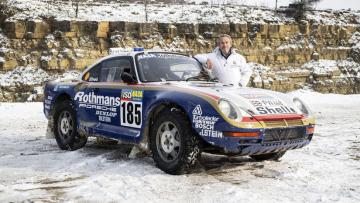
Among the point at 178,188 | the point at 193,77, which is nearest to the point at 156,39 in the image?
the point at 193,77

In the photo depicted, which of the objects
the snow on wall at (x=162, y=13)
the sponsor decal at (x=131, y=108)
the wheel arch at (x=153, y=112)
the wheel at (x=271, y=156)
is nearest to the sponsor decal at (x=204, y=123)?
the wheel arch at (x=153, y=112)

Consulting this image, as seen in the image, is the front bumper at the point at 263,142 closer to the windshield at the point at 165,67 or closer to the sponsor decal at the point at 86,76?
the windshield at the point at 165,67

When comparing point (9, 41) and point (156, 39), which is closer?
point (9, 41)

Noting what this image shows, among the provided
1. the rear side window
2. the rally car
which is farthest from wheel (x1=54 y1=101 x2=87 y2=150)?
the rear side window

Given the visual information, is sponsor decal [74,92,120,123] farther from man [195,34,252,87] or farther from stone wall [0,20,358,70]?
stone wall [0,20,358,70]

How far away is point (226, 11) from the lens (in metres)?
27.2

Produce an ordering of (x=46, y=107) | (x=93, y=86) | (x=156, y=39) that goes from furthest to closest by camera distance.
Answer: (x=156, y=39) < (x=46, y=107) < (x=93, y=86)

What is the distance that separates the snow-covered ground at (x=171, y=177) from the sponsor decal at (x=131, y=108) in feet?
1.87

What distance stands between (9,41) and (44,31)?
167 centimetres

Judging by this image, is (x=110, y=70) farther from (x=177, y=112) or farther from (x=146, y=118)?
(x=177, y=112)

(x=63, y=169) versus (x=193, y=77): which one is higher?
(x=193, y=77)

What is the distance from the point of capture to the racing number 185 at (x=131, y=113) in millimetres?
5859

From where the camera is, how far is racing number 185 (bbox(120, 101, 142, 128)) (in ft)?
19.2

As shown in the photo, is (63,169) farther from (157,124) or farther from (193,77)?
(193,77)
